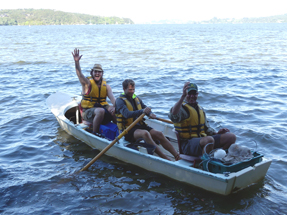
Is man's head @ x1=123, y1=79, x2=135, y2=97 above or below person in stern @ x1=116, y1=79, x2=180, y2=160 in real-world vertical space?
above

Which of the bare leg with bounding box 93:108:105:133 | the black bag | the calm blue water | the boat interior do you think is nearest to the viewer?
the calm blue water

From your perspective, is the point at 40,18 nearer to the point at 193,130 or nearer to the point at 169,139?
the point at 169,139

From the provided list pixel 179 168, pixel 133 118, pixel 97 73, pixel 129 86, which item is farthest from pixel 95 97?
pixel 179 168

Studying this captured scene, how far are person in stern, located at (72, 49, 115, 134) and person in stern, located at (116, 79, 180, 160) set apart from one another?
1.05m

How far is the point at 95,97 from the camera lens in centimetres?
741

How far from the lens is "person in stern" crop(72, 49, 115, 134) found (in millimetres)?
7109

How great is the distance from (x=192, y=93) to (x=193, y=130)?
668 millimetres

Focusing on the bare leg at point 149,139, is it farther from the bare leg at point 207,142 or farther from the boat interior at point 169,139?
the bare leg at point 207,142

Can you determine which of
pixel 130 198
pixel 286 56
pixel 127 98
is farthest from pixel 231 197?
pixel 286 56

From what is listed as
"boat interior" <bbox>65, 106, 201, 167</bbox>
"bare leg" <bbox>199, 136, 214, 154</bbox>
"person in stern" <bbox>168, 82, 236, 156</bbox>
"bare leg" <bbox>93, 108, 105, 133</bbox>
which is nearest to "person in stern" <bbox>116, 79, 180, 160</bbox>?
"boat interior" <bbox>65, 106, 201, 167</bbox>

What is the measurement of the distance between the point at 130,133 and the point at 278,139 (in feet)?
12.2

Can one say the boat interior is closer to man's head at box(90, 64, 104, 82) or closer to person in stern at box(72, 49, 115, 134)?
person in stern at box(72, 49, 115, 134)

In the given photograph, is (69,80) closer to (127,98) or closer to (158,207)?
(127,98)

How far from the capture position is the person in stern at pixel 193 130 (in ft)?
16.8
